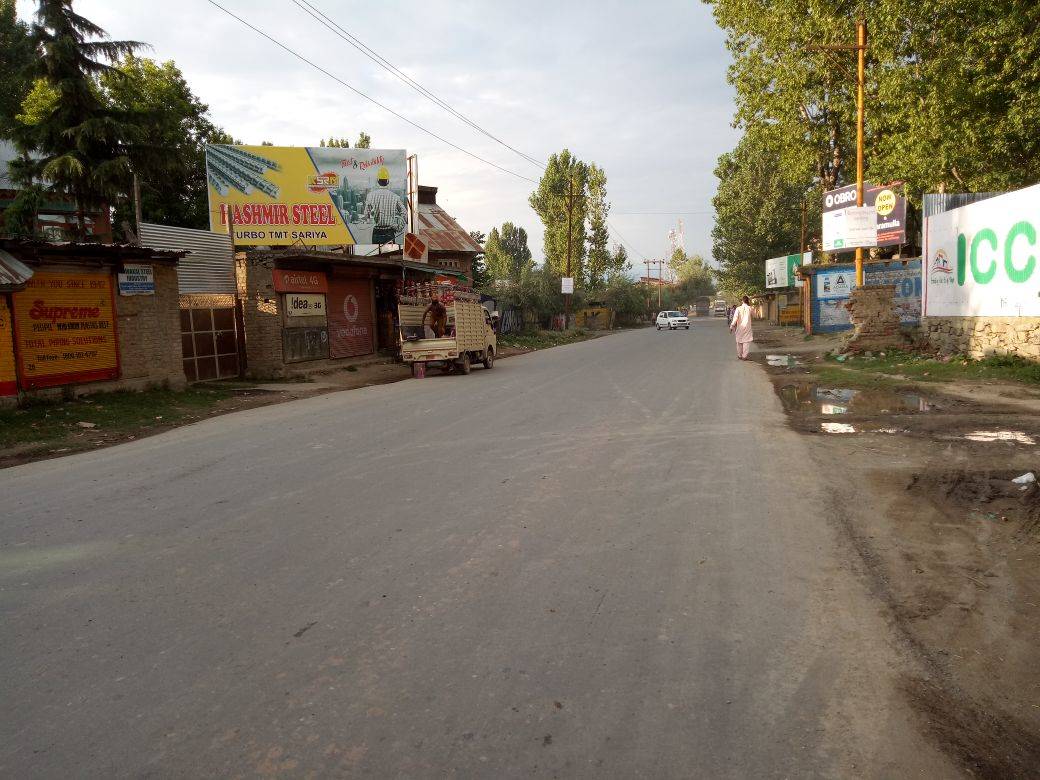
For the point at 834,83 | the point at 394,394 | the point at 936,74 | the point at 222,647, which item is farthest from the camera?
the point at 834,83

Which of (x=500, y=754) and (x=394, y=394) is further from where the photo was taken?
(x=394, y=394)

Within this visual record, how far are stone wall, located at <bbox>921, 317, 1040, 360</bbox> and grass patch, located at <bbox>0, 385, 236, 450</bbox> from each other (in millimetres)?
15909

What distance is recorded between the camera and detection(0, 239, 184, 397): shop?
1198 cm

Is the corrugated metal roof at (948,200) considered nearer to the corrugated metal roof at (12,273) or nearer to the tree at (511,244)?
the corrugated metal roof at (12,273)

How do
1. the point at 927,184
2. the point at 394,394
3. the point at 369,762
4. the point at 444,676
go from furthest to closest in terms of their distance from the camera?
the point at 927,184 → the point at 394,394 → the point at 444,676 → the point at 369,762

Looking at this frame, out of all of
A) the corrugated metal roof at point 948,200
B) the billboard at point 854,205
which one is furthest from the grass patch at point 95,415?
the billboard at point 854,205

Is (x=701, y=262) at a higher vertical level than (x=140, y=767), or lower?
higher

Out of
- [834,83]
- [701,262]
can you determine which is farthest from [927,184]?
[701,262]

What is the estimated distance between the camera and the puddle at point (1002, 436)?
7.76 m

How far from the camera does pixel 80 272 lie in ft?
44.0

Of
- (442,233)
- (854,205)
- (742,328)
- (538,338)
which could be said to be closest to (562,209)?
(442,233)

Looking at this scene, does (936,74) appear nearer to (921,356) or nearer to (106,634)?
(921,356)

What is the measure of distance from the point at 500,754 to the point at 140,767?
1.33 meters

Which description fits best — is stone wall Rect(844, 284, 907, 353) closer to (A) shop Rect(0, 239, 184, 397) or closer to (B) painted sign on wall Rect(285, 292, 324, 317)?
(B) painted sign on wall Rect(285, 292, 324, 317)
